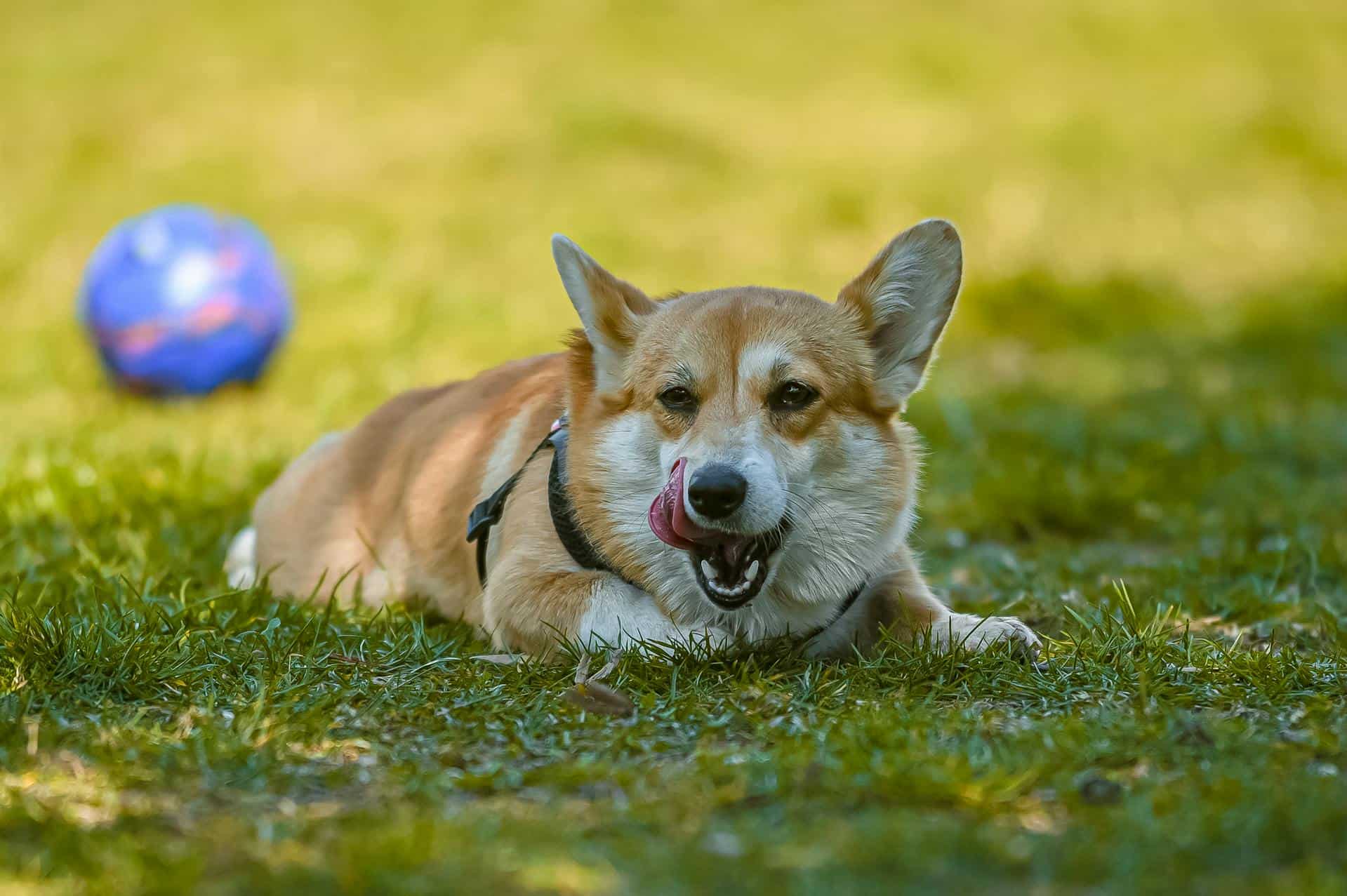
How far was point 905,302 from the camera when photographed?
4.05m

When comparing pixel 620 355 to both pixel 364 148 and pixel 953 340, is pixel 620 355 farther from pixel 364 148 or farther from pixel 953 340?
pixel 364 148

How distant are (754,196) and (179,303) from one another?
6.52 m

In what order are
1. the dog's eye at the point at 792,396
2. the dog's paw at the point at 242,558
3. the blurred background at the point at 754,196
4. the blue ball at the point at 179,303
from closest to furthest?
the dog's eye at the point at 792,396, the dog's paw at the point at 242,558, the blurred background at the point at 754,196, the blue ball at the point at 179,303

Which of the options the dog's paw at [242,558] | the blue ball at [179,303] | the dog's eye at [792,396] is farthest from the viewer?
the blue ball at [179,303]

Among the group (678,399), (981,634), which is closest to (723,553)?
(678,399)

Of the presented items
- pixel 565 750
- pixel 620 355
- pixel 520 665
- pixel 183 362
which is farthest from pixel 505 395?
pixel 183 362

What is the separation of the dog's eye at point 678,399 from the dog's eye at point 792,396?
201 mm

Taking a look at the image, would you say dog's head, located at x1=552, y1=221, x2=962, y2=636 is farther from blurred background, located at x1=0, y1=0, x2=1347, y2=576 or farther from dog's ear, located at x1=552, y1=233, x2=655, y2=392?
blurred background, located at x1=0, y1=0, x2=1347, y2=576

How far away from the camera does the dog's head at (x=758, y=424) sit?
3635 millimetres

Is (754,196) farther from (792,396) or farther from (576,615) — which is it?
(576,615)

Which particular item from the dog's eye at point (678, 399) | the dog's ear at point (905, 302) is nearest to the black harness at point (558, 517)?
the dog's eye at point (678, 399)

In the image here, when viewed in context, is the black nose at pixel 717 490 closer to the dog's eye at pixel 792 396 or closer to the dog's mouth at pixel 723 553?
the dog's mouth at pixel 723 553

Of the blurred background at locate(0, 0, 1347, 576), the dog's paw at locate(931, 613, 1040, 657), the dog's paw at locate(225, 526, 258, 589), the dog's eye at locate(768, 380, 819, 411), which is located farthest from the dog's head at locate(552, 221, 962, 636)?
the blurred background at locate(0, 0, 1347, 576)

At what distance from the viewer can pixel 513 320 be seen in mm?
9641
